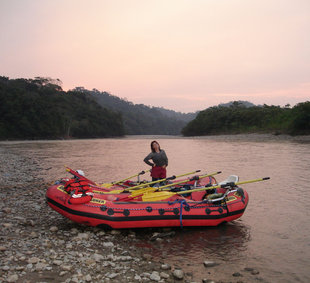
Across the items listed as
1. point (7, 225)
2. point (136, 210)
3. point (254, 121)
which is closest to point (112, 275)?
point (136, 210)

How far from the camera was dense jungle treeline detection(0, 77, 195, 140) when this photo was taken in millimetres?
58844

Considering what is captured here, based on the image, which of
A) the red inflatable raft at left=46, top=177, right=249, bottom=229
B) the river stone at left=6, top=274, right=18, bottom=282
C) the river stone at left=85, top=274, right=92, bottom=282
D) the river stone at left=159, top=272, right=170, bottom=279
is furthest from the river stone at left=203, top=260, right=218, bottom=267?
the river stone at left=6, top=274, right=18, bottom=282

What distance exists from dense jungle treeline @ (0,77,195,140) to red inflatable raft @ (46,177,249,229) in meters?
55.7

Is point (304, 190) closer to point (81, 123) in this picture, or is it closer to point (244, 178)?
point (244, 178)

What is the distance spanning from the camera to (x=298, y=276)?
4.85m

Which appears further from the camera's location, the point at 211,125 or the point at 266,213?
the point at 211,125

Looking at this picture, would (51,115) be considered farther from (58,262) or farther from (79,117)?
(58,262)

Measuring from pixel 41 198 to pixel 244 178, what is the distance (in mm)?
8726

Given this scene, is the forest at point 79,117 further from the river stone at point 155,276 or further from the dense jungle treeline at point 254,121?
the river stone at point 155,276

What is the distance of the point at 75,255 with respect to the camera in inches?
199

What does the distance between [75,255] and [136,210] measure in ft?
5.86

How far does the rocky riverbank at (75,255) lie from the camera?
4422mm

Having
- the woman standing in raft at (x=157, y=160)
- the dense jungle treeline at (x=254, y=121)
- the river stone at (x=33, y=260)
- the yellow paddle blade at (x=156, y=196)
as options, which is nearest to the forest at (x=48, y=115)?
the dense jungle treeline at (x=254, y=121)

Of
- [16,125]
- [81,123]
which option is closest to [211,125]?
[81,123]
